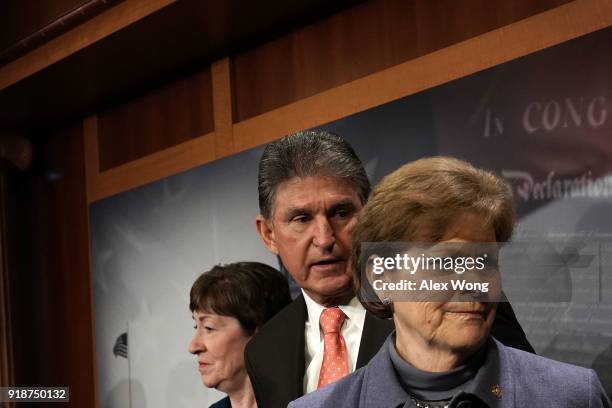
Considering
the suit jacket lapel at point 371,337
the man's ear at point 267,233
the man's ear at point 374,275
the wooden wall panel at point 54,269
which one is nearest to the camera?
the man's ear at point 374,275

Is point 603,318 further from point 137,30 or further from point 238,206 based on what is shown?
point 137,30

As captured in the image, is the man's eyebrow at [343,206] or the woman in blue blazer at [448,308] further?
the man's eyebrow at [343,206]

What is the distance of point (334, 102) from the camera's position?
1.61 metres

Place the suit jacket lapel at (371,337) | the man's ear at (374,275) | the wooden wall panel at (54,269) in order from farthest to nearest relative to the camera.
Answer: the wooden wall panel at (54,269)
the suit jacket lapel at (371,337)
the man's ear at (374,275)

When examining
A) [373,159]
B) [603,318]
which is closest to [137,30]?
[373,159]

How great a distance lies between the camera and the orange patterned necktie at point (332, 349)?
4.35ft

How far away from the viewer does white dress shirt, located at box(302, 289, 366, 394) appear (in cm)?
133

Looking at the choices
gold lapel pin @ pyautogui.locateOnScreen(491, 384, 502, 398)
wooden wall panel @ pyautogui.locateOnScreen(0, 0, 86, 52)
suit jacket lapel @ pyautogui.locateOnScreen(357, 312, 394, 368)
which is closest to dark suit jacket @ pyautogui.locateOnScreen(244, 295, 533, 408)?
Result: suit jacket lapel @ pyautogui.locateOnScreen(357, 312, 394, 368)

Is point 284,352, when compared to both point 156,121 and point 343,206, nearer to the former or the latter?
point 343,206

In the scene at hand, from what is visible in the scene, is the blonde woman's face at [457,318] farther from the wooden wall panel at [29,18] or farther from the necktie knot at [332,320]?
the wooden wall panel at [29,18]

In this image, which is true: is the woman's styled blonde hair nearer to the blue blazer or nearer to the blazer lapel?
the blue blazer

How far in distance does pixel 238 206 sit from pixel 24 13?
52cm

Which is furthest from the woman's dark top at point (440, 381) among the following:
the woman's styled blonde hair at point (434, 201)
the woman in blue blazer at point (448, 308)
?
the woman's styled blonde hair at point (434, 201)

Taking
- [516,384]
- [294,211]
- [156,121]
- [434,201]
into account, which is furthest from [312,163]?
[156,121]
